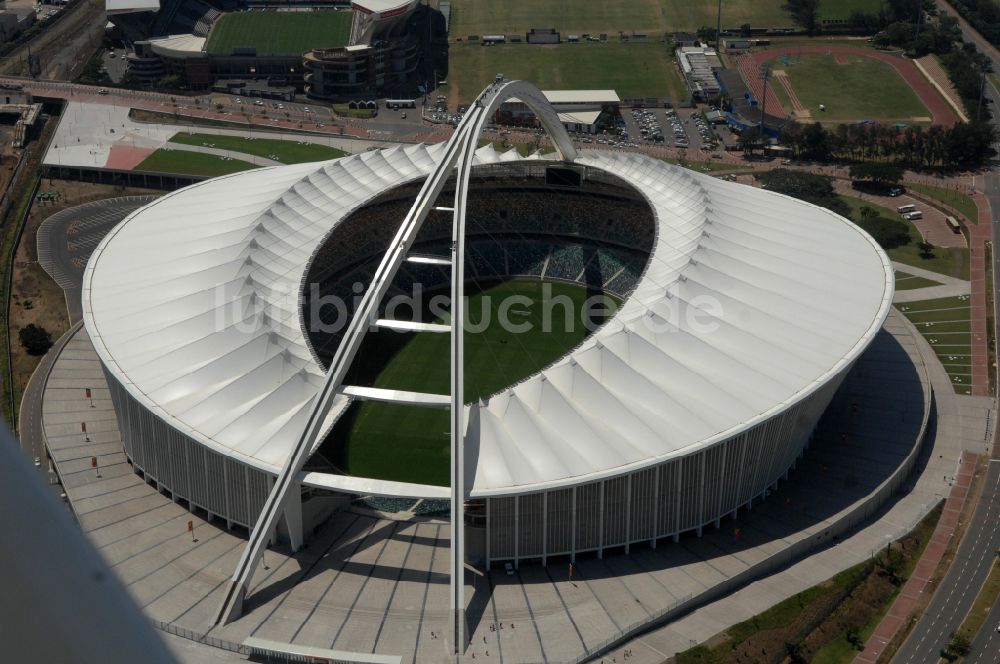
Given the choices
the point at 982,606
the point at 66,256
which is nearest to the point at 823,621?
the point at 982,606

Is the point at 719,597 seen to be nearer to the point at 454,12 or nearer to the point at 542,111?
the point at 542,111

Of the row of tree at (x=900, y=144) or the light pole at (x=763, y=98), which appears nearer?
the row of tree at (x=900, y=144)

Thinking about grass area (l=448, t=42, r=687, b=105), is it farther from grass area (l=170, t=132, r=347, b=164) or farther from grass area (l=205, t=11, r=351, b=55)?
grass area (l=170, t=132, r=347, b=164)

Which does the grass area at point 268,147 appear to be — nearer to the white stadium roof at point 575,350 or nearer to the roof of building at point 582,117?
the roof of building at point 582,117

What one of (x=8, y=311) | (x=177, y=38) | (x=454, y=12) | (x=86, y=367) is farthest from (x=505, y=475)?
(x=454, y=12)

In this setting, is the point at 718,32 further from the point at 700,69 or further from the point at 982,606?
the point at 982,606

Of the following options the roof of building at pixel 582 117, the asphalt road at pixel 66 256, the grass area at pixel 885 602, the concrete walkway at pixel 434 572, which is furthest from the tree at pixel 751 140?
the grass area at pixel 885 602
